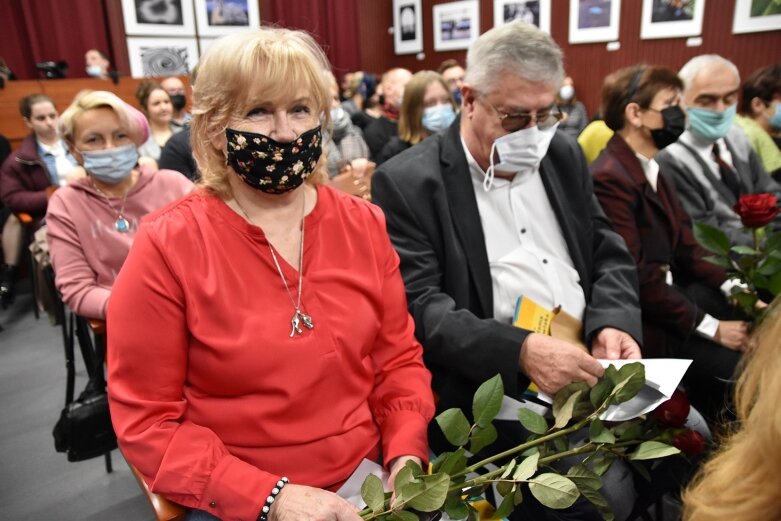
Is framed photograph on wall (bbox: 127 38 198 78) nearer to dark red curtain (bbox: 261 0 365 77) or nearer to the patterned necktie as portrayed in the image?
dark red curtain (bbox: 261 0 365 77)

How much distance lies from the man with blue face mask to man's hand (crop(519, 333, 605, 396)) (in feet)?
5.06

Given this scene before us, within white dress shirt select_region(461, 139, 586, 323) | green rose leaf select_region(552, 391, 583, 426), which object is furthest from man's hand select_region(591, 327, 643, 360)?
green rose leaf select_region(552, 391, 583, 426)

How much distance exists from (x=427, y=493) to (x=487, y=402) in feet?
0.75

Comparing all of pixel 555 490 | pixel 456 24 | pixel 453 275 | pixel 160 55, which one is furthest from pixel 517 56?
pixel 456 24

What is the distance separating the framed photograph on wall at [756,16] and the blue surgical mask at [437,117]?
3831 mm

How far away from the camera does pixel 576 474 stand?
119 centimetres

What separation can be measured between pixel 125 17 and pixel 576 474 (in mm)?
7751

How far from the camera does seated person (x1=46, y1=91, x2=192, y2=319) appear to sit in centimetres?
228

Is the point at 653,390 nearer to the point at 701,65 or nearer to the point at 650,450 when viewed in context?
the point at 650,450

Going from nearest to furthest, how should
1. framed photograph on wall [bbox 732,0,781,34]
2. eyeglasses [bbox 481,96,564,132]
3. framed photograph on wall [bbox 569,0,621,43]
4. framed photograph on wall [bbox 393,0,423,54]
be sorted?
eyeglasses [bbox 481,96,564,132], framed photograph on wall [bbox 732,0,781,34], framed photograph on wall [bbox 569,0,621,43], framed photograph on wall [bbox 393,0,423,54]

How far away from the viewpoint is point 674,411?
1.39m

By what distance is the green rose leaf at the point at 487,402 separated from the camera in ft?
3.88

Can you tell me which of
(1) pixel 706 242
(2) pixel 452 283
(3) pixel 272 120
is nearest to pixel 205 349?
(3) pixel 272 120

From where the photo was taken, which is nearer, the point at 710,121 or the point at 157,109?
the point at 710,121
